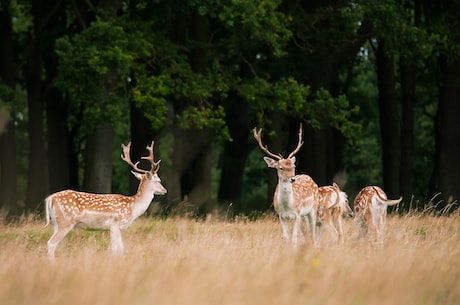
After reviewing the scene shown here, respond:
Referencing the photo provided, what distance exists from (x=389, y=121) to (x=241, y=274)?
16.9m

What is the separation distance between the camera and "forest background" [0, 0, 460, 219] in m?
20.0

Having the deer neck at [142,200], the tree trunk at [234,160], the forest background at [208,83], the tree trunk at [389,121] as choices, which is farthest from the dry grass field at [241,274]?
the tree trunk at [234,160]

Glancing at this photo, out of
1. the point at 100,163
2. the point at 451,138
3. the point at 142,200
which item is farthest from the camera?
the point at 451,138

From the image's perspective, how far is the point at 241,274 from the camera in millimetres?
8508

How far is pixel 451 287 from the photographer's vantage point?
8.39 meters

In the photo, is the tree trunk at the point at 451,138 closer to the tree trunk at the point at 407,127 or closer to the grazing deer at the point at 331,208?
the tree trunk at the point at 407,127

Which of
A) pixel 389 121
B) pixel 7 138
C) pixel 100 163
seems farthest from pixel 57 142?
pixel 389 121

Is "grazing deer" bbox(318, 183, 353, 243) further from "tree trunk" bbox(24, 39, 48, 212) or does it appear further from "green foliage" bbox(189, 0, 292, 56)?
"tree trunk" bbox(24, 39, 48, 212)


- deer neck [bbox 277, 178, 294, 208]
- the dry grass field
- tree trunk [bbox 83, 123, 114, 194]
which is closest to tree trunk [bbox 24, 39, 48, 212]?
tree trunk [bbox 83, 123, 114, 194]

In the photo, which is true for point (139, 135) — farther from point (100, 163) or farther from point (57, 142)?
point (57, 142)

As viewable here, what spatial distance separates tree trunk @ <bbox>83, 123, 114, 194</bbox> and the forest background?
3 cm

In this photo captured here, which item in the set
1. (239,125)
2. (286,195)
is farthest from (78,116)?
(286,195)

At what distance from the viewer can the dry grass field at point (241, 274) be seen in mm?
7629

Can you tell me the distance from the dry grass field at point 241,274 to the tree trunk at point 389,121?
42.6 feet
